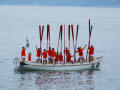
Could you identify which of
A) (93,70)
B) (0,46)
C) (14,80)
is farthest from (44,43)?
(14,80)

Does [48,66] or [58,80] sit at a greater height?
[48,66]

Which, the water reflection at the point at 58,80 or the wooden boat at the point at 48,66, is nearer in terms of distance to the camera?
the water reflection at the point at 58,80

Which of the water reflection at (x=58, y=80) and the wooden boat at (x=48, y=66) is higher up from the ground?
the wooden boat at (x=48, y=66)

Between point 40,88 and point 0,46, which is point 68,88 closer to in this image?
point 40,88

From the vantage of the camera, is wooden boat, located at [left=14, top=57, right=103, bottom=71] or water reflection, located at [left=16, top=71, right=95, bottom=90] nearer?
water reflection, located at [left=16, top=71, right=95, bottom=90]

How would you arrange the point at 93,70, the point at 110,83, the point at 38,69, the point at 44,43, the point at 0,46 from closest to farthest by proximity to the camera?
the point at 110,83, the point at 38,69, the point at 93,70, the point at 0,46, the point at 44,43

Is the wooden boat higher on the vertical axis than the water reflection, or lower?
higher

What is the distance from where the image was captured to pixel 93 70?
62688 millimetres

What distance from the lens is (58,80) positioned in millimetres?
55562

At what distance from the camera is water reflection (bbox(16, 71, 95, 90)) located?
171ft

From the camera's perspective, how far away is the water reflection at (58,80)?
52156 mm

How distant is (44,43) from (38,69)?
1664 inches

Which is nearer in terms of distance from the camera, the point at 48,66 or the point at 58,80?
the point at 58,80

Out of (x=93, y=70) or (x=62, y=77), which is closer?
(x=62, y=77)
